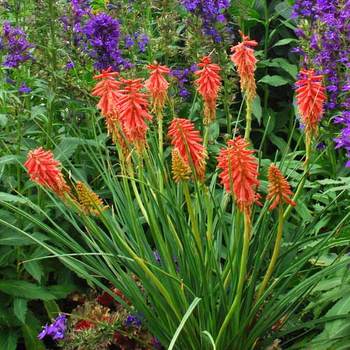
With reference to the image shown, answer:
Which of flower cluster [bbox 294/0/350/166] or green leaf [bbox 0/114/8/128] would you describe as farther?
flower cluster [bbox 294/0/350/166]

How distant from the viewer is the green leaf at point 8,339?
11.3 ft

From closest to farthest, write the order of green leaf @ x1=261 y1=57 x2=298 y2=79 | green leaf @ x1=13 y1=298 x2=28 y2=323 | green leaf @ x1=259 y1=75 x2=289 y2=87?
green leaf @ x1=13 y1=298 x2=28 y2=323, green leaf @ x1=259 y1=75 x2=289 y2=87, green leaf @ x1=261 y1=57 x2=298 y2=79

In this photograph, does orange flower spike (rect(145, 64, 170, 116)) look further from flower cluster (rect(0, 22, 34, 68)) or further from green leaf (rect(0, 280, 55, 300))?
flower cluster (rect(0, 22, 34, 68))

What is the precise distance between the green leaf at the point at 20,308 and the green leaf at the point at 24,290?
0.03 m

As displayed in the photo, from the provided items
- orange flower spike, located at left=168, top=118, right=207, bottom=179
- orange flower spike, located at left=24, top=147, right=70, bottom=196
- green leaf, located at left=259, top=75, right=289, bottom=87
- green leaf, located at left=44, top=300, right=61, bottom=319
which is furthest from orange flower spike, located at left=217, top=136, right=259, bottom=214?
green leaf, located at left=259, top=75, right=289, bottom=87

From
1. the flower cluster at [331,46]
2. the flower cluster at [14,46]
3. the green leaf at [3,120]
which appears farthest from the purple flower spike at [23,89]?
the flower cluster at [331,46]

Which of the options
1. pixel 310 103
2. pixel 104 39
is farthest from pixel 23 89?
pixel 310 103

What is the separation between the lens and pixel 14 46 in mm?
3934

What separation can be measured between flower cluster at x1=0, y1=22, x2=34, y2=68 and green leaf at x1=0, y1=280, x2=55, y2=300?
1.17 meters

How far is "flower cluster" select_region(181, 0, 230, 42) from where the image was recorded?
389 cm

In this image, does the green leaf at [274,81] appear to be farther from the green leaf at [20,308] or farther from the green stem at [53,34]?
the green leaf at [20,308]

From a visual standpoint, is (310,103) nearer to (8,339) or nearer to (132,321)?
(132,321)

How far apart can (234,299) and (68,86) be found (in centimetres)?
179

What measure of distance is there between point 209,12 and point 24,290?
170 centimetres
